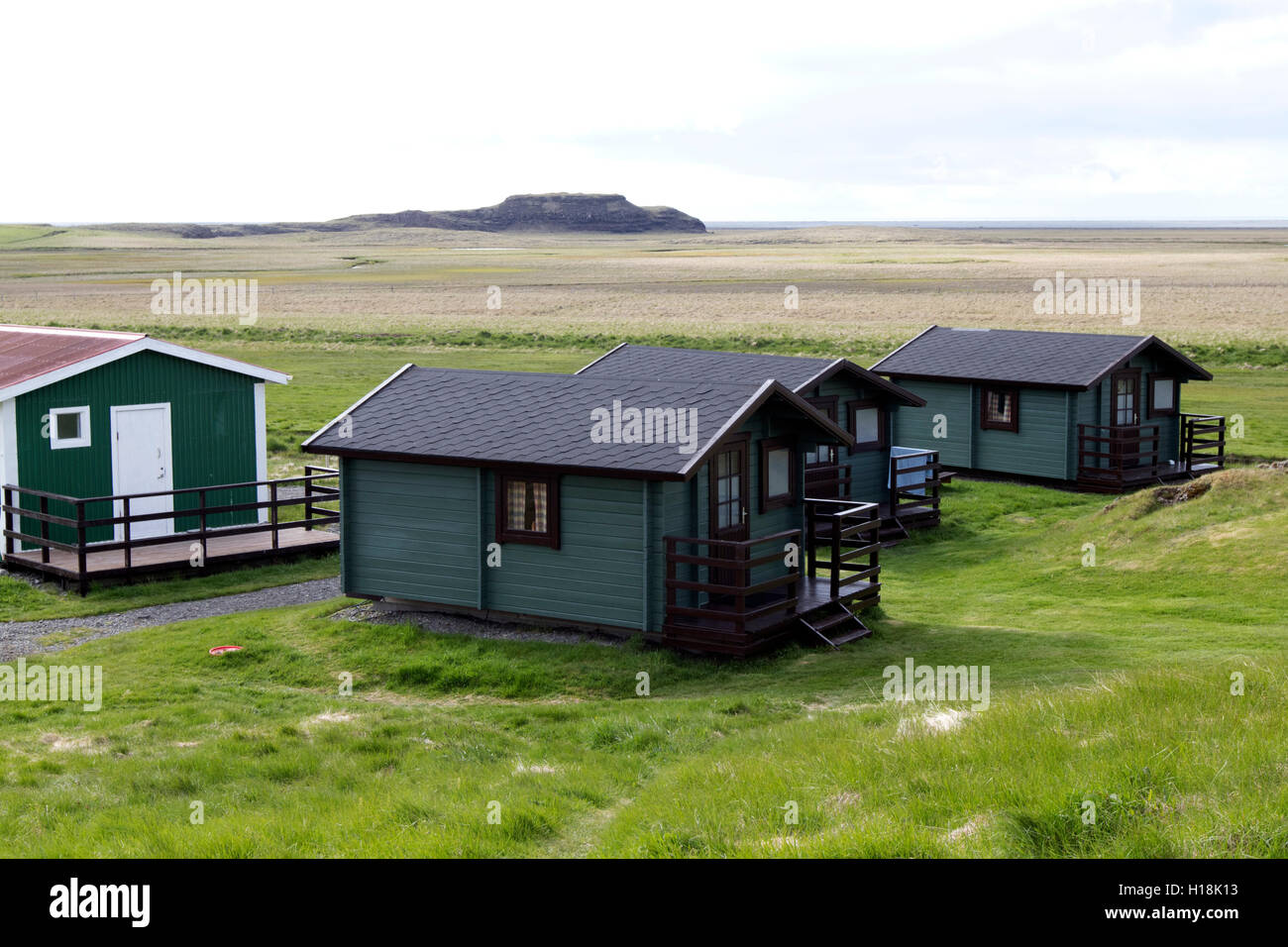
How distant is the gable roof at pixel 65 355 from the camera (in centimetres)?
2262

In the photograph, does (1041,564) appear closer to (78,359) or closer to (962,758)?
(962,758)

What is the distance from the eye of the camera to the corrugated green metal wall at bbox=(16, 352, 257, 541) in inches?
904

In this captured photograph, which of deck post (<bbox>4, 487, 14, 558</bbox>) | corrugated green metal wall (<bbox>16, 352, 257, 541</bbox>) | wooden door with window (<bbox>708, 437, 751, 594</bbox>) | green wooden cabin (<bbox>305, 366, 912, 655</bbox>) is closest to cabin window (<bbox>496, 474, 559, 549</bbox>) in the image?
green wooden cabin (<bbox>305, 366, 912, 655</bbox>)

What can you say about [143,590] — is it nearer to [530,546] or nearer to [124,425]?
[124,425]

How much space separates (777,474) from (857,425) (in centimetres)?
895

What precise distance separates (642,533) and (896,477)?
1235cm

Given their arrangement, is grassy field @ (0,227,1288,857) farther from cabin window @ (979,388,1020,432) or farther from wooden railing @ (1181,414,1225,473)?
wooden railing @ (1181,414,1225,473)

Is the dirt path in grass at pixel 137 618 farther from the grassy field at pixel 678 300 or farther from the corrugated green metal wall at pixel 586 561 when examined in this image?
the grassy field at pixel 678 300

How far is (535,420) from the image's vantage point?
61.4ft

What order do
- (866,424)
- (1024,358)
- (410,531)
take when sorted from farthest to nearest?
(1024,358), (866,424), (410,531)

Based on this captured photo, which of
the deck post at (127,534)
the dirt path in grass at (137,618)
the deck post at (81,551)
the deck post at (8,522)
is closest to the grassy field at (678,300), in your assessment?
the dirt path in grass at (137,618)

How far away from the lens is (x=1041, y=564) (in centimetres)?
2262

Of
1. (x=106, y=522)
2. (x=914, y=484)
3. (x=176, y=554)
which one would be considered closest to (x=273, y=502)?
(x=176, y=554)
